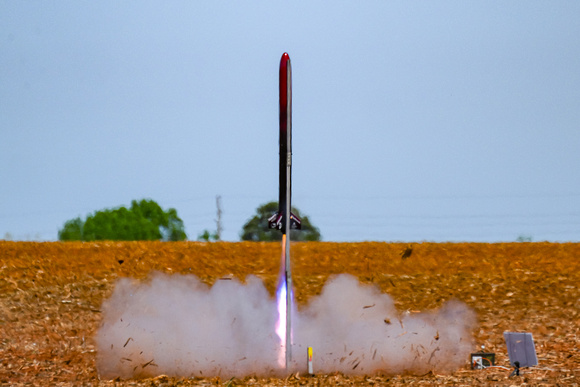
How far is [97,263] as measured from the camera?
4225 centimetres

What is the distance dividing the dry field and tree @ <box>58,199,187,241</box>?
45.5 meters

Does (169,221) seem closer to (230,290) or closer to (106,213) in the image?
(106,213)

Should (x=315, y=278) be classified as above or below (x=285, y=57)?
below

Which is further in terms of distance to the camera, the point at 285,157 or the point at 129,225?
the point at 129,225

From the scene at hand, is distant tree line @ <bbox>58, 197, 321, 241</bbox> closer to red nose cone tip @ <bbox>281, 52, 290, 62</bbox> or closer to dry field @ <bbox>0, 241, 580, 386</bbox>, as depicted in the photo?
dry field @ <bbox>0, 241, 580, 386</bbox>

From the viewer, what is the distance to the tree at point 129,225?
294 feet

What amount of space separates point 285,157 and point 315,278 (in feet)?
54.0

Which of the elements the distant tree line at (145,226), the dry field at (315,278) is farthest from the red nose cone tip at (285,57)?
the distant tree line at (145,226)

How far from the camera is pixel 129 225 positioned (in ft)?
298

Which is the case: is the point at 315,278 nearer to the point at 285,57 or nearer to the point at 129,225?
the point at 285,57

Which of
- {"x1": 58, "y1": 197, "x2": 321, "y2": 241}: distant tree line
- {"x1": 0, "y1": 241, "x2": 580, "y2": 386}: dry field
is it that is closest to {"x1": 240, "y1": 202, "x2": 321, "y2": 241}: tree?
{"x1": 58, "y1": 197, "x2": 321, "y2": 241}: distant tree line

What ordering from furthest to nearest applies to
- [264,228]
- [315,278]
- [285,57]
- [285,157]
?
[264,228] < [315,278] < [285,57] < [285,157]

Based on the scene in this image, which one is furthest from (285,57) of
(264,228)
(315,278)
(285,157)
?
(264,228)

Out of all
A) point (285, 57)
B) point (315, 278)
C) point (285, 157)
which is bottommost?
point (315, 278)
